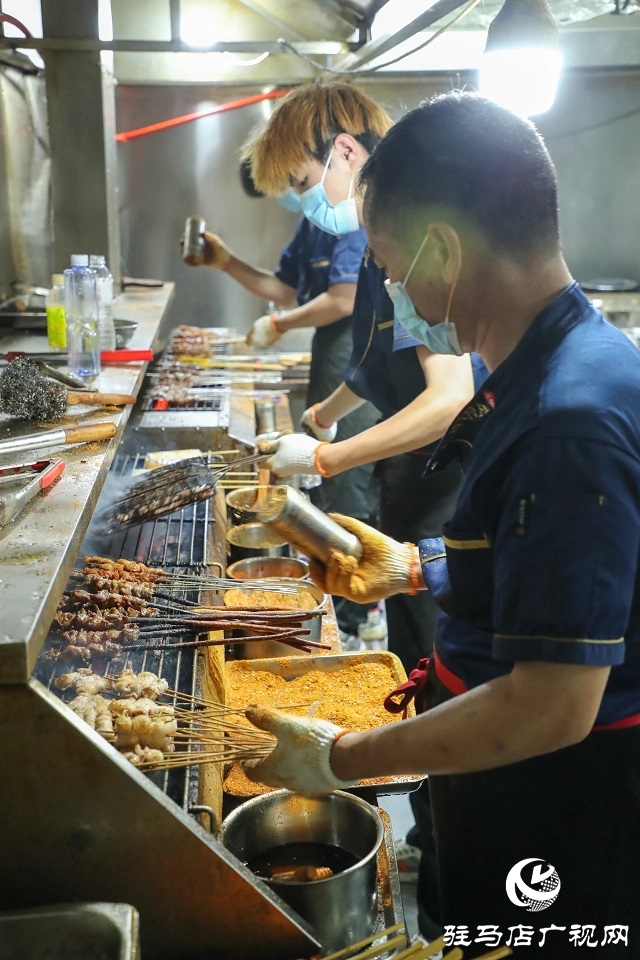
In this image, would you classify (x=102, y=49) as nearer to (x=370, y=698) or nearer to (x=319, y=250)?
(x=319, y=250)

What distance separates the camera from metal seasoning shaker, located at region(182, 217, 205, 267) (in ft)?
22.5

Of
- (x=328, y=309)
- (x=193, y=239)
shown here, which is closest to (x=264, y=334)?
(x=193, y=239)

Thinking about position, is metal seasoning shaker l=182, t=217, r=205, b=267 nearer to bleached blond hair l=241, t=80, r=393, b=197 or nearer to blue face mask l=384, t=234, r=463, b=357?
bleached blond hair l=241, t=80, r=393, b=197

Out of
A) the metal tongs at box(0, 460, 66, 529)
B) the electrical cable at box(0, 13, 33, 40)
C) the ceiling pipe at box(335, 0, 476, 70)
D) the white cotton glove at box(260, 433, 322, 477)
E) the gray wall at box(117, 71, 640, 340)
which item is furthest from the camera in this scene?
the gray wall at box(117, 71, 640, 340)

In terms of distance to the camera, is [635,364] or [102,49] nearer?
[635,364]

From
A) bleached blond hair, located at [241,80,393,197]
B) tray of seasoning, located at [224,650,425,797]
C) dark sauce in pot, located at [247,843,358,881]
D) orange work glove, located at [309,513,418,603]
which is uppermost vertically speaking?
bleached blond hair, located at [241,80,393,197]

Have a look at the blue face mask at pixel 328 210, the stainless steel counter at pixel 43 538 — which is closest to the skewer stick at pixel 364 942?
the stainless steel counter at pixel 43 538

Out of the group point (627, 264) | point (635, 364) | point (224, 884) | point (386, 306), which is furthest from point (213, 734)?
point (627, 264)

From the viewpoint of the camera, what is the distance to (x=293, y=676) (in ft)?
9.80

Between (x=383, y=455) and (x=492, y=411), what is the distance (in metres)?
1.69

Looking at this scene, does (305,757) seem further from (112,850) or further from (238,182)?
(238,182)

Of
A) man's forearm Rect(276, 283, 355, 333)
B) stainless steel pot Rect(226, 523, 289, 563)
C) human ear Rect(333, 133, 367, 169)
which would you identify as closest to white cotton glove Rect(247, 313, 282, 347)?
man's forearm Rect(276, 283, 355, 333)

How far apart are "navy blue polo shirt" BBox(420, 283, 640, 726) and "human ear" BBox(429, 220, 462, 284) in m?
0.19

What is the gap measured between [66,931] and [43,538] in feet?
2.52
